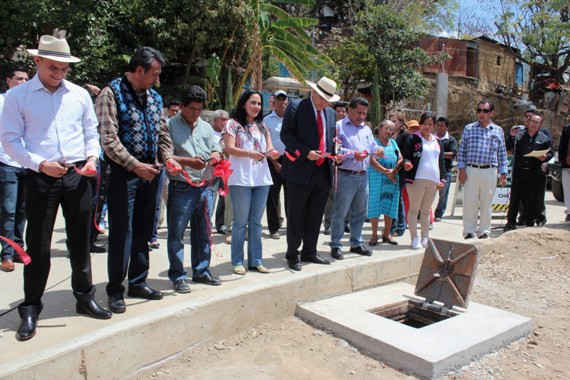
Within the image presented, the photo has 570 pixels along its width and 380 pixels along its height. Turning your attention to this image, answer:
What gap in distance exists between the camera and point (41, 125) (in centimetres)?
334

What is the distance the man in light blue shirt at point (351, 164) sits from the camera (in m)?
5.70

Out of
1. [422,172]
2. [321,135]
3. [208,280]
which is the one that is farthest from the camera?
[422,172]

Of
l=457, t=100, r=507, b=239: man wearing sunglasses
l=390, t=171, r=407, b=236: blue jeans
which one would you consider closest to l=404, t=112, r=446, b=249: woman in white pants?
l=390, t=171, r=407, b=236: blue jeans

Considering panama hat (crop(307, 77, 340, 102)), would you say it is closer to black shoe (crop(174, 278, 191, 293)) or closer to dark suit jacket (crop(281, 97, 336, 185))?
dark suit jacket (crop(281, 97, 336, 185))

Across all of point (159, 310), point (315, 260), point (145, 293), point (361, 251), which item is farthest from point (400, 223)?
point (159, 310)

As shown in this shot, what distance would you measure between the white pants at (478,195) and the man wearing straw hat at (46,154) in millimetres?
5519

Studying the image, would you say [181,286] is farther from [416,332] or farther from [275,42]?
[275,42]

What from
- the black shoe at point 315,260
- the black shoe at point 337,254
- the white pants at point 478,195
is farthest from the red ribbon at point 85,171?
the white pants at point 478,195

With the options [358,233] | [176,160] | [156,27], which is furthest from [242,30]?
[176,160]

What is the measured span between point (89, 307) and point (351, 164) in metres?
3.30

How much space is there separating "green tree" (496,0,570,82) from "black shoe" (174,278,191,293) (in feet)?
77.5

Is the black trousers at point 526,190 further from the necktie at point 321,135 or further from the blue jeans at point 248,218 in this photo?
the blue jeans at point 248,218

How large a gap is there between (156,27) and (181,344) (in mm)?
12452

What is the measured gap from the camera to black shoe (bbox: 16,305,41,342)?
10.6 feet
